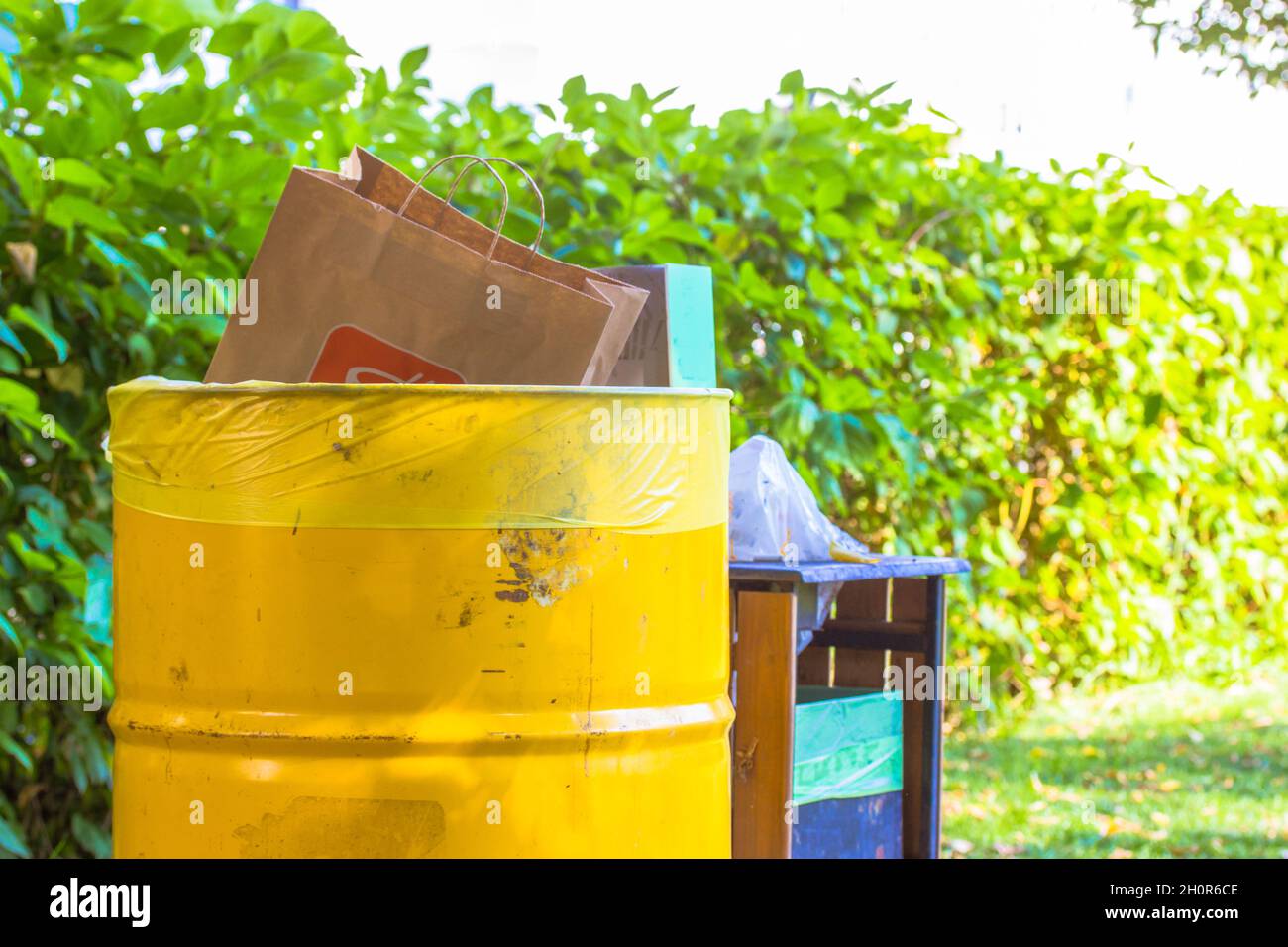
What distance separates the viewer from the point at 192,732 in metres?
1.83

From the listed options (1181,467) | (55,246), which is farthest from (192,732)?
(1181,467)

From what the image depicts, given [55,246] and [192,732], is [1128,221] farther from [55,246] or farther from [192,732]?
[192,732]

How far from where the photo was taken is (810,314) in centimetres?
370

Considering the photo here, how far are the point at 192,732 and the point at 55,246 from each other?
110 cm

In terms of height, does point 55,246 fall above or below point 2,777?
above

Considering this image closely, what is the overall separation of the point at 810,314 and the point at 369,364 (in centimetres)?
184
